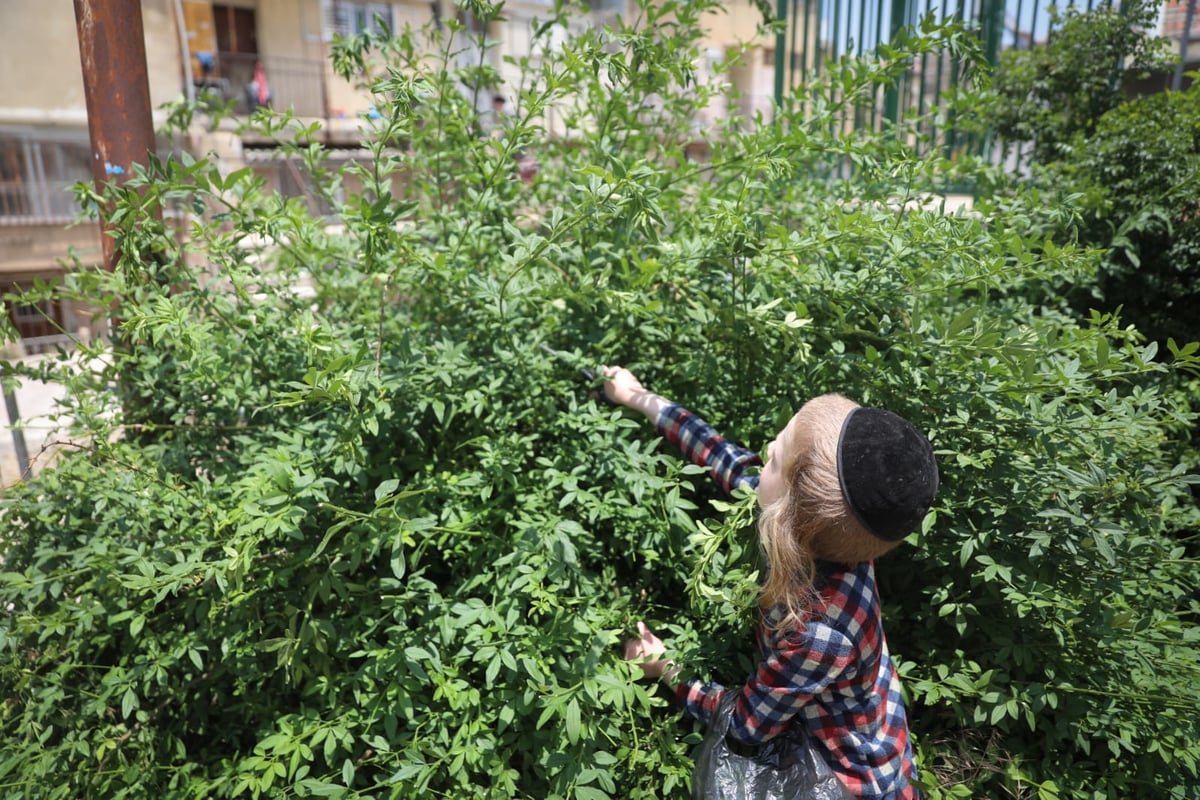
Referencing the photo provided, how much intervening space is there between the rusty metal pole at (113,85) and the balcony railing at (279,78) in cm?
1579

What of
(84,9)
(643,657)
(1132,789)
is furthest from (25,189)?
(1132,789)

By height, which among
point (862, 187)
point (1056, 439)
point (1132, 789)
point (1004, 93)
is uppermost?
point (1004, 93)

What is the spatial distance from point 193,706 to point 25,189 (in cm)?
1445

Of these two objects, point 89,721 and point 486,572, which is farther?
point 89,721

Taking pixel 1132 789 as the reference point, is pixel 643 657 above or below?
above

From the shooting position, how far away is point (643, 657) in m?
2.01

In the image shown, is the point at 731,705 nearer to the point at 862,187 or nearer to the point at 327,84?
the point at 862,187

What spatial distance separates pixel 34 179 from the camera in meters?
13.5

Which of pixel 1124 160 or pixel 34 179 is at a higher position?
pixel 1124 160

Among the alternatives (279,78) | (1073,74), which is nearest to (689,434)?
(1073,74)

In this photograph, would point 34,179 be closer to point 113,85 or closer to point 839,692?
point 113,85

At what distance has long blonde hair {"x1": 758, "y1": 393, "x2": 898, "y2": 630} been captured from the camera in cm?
169

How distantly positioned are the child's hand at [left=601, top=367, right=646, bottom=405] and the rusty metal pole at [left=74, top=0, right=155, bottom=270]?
1.69 meters

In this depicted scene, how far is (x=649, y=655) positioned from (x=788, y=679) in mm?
386
